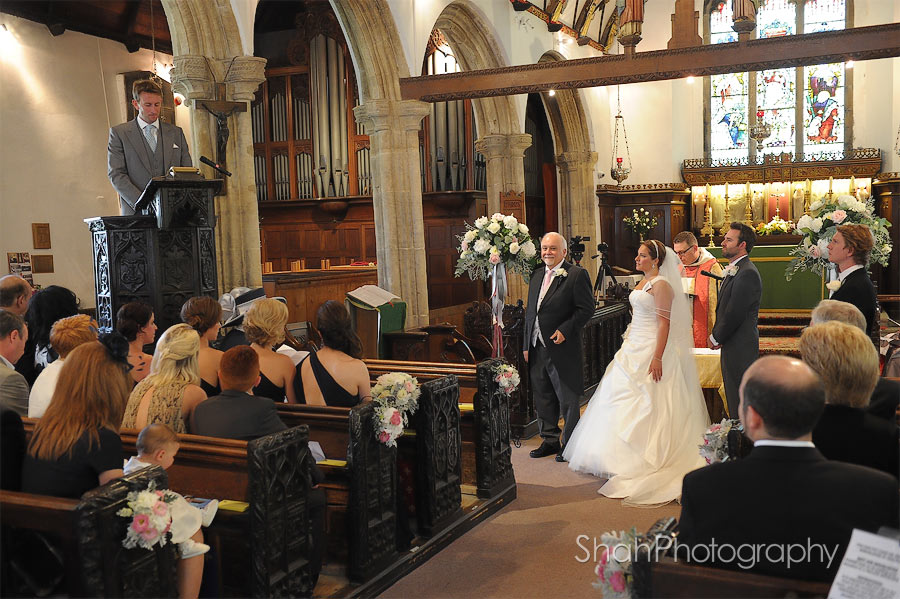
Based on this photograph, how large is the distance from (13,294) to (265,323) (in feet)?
5.10

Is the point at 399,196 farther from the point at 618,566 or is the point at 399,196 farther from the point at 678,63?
the point at 618,566

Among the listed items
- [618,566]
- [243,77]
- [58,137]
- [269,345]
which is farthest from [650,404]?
[58,137]

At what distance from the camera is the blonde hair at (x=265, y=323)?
4027mm

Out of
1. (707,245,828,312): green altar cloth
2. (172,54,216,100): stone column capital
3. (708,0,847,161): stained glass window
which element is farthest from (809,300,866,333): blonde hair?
(708,0,847,161): stained glass window

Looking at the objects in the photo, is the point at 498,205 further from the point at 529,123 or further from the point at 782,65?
the point at 782,65

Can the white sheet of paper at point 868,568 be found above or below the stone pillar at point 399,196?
below

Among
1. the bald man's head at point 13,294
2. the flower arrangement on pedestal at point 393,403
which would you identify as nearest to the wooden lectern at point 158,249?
the bald man's head at point 13,294

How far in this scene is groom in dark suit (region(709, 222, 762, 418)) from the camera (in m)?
5.28

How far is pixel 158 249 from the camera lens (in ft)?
15.6

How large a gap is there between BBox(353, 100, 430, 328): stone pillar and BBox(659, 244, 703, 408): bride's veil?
454cm

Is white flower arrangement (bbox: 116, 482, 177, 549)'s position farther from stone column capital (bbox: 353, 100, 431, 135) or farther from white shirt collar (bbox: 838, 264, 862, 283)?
stone column capital (bbox: 353, 100, 431, 135)

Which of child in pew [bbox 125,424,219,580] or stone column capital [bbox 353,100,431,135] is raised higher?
stone column capital [bbox 353,100,431,135]

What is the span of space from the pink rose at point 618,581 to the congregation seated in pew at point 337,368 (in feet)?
6.74

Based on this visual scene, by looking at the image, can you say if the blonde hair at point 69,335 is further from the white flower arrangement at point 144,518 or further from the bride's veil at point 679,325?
the bride's veil at point 679,325
